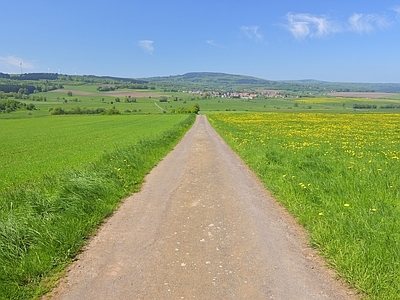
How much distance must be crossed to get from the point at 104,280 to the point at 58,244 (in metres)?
1.47

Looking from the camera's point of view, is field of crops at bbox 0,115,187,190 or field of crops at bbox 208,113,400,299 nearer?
field of crops at bbox 208,113,400,299

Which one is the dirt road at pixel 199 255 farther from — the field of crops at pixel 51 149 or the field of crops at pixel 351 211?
the field of crops at pixel 51 149

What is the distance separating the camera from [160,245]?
5.62 m

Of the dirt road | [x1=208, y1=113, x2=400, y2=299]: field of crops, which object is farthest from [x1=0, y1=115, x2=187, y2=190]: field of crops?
[x1=208, y1=113, x2=400, y2=299]: field of crops

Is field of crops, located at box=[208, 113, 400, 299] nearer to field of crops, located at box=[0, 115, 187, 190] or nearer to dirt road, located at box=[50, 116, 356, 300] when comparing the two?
dirt road, located at box=[50, 116, 356, 300]

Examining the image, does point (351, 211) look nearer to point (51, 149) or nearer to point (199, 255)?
point (199, 255)

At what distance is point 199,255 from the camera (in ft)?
16.9

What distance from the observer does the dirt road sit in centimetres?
420

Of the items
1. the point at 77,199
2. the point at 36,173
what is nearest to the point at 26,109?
the point at 36,173

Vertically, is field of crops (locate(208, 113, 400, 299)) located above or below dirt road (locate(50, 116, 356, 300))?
above

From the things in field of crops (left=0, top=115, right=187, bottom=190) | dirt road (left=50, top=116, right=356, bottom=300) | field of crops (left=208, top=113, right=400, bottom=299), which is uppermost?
field of crops (left=208, top=113, right=400, bottom=299)

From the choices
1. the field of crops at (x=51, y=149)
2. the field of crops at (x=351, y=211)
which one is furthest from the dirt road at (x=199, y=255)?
the field of crops at (x=51, y=149)

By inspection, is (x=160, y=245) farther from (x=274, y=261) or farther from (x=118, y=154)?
(x=118, y=154)

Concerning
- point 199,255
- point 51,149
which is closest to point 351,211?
point 199,255
